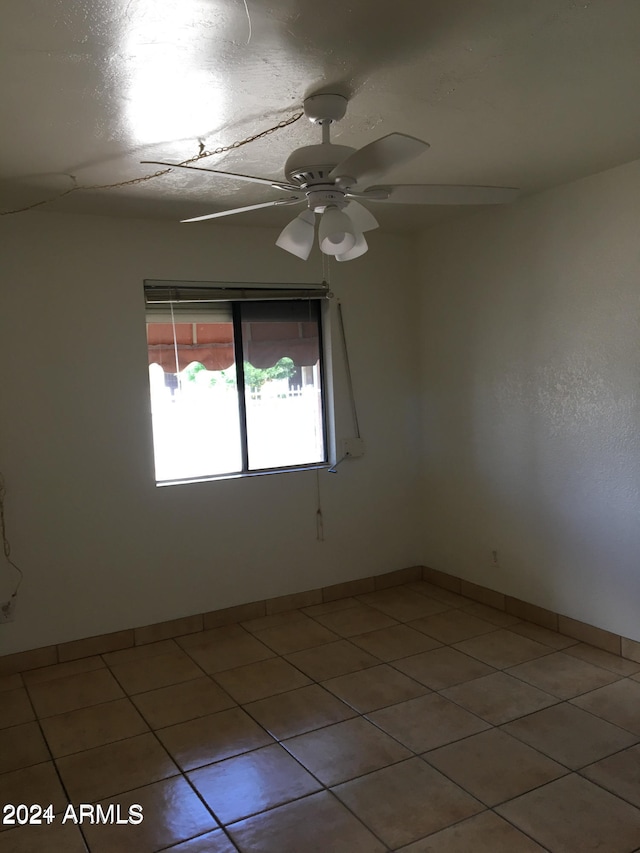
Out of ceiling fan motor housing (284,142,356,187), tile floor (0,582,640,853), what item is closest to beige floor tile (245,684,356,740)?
tile floor (0,582,640,853)

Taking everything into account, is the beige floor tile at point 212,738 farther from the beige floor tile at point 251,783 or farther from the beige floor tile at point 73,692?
the beige floor tile at point 73,692

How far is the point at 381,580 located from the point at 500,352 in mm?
1689

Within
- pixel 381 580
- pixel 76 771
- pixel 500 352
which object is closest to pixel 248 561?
pixel 381 580

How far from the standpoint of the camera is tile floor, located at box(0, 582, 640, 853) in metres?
2.14

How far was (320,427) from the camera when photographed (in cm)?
432

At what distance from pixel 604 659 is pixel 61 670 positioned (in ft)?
8.83

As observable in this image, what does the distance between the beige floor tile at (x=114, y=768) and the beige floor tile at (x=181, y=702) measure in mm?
166

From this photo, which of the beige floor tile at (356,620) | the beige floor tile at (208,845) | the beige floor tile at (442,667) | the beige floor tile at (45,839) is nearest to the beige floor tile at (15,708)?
the beige floor tile at (45,839)

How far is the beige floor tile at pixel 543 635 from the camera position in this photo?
11.4ft

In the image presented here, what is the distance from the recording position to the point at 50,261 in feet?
11.2

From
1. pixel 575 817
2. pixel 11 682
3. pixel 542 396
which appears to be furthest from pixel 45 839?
pixel 542 396

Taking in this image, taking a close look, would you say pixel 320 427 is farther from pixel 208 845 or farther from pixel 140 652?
pixel 208 845

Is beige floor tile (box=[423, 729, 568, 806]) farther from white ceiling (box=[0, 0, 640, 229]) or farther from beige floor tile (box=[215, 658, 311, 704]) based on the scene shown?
white ceiling (box=[0, 0, 640, 229])

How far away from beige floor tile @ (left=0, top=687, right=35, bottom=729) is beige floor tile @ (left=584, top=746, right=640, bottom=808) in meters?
2.29
